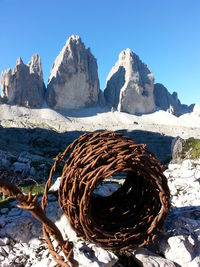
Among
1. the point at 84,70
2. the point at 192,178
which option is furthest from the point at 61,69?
the point at 192,178

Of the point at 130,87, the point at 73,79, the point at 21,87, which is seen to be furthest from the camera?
the point at 130,87

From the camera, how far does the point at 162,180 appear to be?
3746 millimetres

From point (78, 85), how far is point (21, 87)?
3885 centimetres

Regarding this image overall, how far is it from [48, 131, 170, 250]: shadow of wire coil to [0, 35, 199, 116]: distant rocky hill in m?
158

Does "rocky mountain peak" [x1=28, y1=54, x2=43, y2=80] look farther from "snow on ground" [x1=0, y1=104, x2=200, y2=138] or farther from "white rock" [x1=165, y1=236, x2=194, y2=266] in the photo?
"white rock" [x1=165, y1=236, x2=194, y2=266]

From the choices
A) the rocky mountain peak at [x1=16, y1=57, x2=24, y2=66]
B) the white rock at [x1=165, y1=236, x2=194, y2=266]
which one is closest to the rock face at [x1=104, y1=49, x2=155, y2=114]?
the rocky mountain peak at [x1=16, y1=57, x2=24, y2=66]

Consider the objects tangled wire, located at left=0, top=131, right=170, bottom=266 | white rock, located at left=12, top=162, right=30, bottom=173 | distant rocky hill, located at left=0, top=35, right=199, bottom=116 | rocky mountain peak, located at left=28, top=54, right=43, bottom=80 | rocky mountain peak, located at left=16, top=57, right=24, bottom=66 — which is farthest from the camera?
rocky mountain peak, located at left=28, top=54, right=43, bottom=80

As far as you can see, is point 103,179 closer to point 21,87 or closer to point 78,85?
point 21,87

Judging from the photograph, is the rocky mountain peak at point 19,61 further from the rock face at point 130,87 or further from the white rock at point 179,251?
the white rock at point 179,251

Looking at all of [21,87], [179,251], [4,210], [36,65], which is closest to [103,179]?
[179,251]

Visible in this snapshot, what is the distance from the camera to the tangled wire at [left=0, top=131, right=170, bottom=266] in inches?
130

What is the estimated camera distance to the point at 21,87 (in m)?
156

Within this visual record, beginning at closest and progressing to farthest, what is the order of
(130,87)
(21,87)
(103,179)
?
(103,179) → (21,87) → (130,87)

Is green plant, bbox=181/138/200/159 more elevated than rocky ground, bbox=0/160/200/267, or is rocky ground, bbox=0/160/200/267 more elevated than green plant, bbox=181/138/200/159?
green plant, bbox=181/138/200/159
